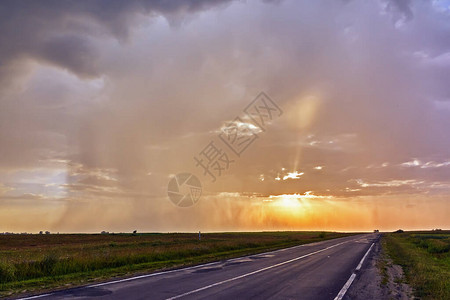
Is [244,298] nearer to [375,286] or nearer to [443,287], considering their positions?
[375,286]

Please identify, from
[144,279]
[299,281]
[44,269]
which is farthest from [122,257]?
[299,281]

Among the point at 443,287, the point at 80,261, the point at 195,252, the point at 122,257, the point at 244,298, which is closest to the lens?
the point at 244,298

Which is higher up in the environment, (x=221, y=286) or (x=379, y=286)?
(x=221, y=286)

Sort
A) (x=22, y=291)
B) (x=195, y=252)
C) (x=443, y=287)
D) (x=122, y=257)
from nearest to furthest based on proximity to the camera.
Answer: (x=22, y=291), (x=443, y=287), (x=122, y=257), (x=195, y=252)

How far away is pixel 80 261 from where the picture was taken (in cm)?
1948

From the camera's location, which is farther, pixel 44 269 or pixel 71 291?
pixel 44 269

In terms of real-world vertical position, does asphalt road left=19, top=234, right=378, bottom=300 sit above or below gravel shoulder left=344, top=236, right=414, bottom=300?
above

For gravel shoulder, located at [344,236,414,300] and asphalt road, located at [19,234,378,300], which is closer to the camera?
asphalt road, located at [19,234,378,300]

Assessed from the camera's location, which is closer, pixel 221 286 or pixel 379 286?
pixel 221 286

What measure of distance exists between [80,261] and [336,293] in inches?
523

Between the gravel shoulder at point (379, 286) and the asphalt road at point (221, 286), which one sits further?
the gravel shoulder at point (379, 286)

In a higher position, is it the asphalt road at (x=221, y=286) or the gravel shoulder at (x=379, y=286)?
the asphalt road at (x=221, y=286)

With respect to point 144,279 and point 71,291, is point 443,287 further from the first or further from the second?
point 71,291

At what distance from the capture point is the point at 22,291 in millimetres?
12484
